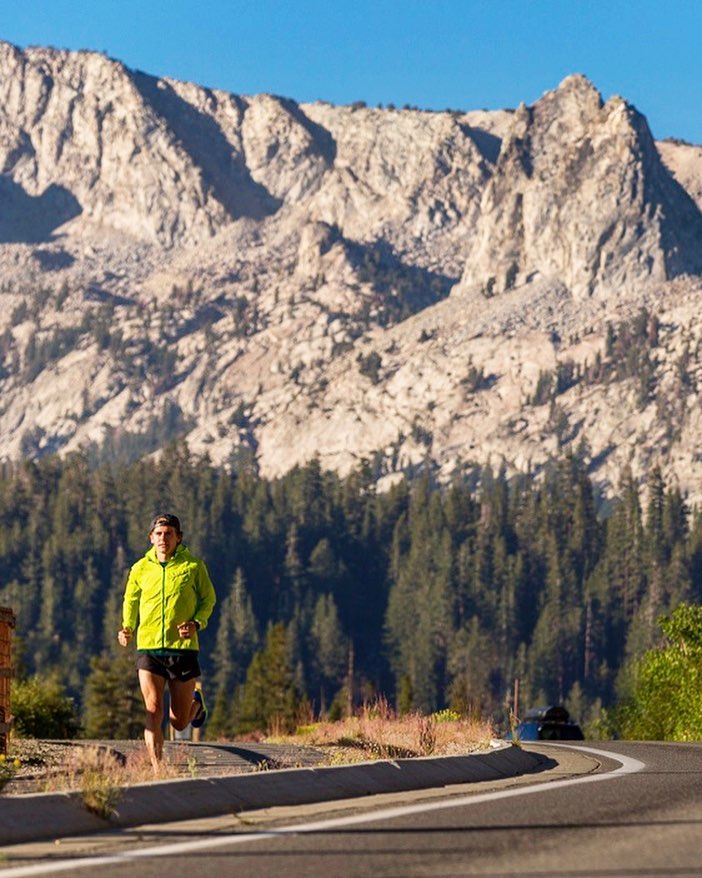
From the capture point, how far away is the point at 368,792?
16.5 metres

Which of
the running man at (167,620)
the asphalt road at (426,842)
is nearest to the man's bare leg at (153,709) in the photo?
the running man at (167,620)

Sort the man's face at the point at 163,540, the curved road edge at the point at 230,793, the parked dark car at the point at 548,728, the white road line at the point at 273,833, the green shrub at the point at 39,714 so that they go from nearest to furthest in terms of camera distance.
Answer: the white road line at the point at 273,833
the curved road edge at the point at 230,793
the man's face at the point at 163,540
the parked dark car at the point at 548,728
the green shrub at the point at 39,714

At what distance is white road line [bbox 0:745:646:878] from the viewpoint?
10789 mm

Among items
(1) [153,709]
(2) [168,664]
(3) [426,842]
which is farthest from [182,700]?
(3) [426,842]

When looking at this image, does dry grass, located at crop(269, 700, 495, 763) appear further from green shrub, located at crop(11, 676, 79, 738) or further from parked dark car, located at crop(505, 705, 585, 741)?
green shrub, located at crop(11, 676, 79, 738)

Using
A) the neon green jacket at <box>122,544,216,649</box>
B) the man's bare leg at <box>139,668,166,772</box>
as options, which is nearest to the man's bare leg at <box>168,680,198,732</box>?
the man's bare leg at <box>139,668,166,772</box>

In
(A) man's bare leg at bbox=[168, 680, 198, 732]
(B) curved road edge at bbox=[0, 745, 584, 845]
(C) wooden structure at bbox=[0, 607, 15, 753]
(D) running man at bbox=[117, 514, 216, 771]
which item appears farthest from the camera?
(C) wooden structure at bbox=[0, 607, 15, 753]

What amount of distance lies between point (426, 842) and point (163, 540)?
6.04 metres

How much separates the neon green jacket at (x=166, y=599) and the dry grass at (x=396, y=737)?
2.56 meters

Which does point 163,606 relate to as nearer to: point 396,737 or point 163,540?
point 163,540

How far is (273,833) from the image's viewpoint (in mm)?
12680

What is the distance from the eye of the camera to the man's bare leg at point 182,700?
57.7ft

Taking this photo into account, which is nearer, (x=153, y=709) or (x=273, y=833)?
(x=273, y=833)

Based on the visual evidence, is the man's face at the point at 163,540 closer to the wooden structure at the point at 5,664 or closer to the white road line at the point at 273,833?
the wooden structure at the point at 5,664
